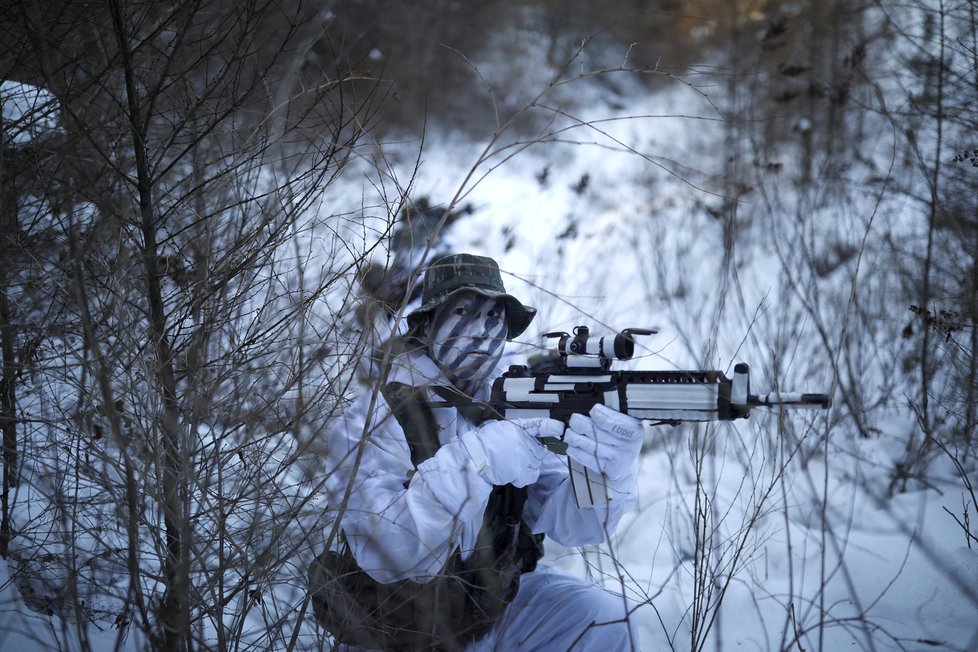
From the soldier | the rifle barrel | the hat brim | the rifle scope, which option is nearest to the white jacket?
the soldier

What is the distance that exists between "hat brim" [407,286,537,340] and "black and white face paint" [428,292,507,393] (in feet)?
0.12

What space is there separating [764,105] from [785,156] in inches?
30.8

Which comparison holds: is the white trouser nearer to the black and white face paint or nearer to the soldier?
the soldier

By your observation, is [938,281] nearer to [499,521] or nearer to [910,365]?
[910,365]

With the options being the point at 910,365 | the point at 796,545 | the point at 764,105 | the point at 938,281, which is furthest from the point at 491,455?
the point at 764,105

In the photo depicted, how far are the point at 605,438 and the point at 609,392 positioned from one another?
0.16 meters

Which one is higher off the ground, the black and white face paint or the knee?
the black and white face paint

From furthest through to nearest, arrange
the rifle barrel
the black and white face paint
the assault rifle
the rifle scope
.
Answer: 1. the black and white face paint
2. the rifle scope
3. the assault rifle
4. the rifle barrel

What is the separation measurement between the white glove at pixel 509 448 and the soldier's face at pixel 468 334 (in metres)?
0.29

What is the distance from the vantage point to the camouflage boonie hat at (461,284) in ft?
9.06

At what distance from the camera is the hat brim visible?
8.97ft

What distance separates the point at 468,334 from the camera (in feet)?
9.07

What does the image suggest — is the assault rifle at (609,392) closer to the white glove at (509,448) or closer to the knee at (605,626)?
the white glove at (509,448)

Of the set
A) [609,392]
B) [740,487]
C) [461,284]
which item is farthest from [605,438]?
[461,284]
